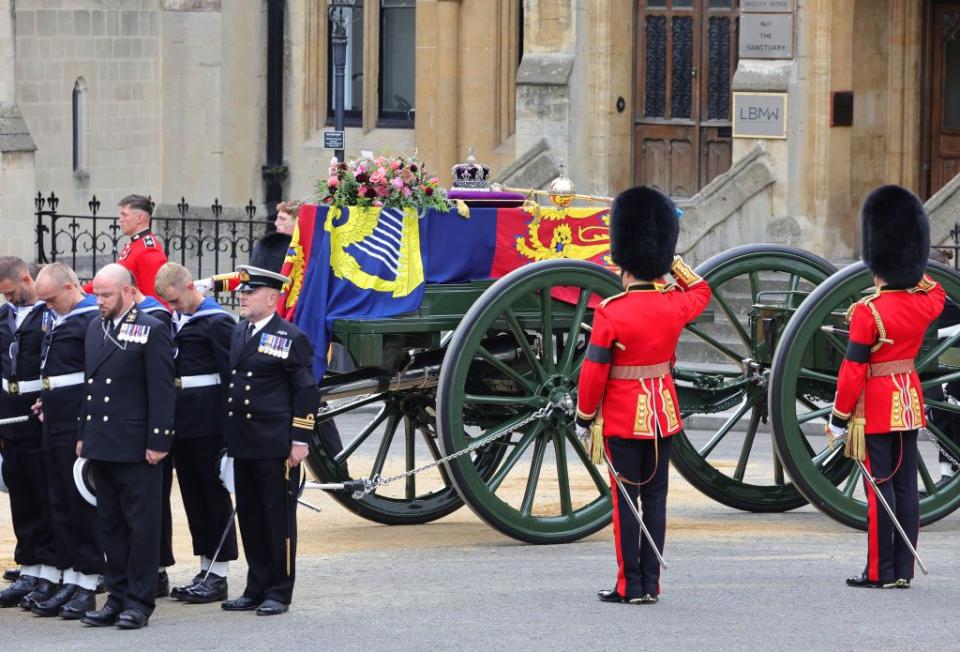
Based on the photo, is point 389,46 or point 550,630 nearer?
point 550,630

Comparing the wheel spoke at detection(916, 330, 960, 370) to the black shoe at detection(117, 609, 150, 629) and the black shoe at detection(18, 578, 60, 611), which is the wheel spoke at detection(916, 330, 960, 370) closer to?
the black shoe at detection(117, 609, 150, 629)

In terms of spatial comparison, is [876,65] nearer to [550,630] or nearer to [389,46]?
[389,46]

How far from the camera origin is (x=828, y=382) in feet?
36.5

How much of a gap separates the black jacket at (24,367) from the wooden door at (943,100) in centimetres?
1361

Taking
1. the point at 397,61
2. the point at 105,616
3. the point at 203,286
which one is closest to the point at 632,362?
the point at 203,286

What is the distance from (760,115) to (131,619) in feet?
41.5

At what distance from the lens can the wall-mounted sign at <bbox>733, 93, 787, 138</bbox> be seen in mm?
20188

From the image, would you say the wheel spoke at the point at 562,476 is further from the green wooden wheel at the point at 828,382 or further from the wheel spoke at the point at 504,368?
the green wooden wheel at the point at 828,382

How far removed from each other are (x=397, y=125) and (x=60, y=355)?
53.1 ft

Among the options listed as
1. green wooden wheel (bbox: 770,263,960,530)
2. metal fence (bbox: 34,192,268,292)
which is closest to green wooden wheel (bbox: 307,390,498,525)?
green wooden wheel (bbox: 770,263,960,530)

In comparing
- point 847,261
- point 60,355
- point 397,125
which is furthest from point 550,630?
point 397,125

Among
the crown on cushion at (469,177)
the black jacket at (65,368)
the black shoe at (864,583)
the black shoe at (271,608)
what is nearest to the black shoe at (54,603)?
the black jacket at (65,368)

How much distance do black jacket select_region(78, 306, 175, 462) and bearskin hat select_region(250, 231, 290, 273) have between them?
215cm

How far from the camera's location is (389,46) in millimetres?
25500
